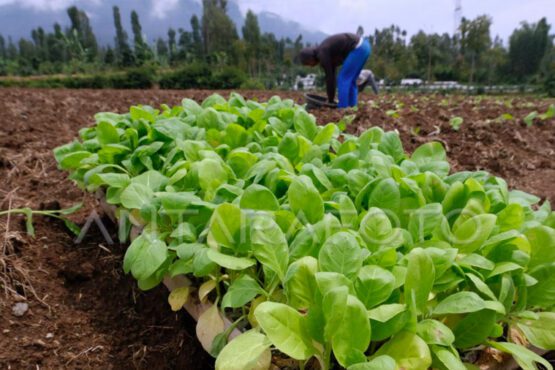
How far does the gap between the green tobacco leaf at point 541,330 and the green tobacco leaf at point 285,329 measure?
1.89 ft

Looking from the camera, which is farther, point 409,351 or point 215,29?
point 215,29

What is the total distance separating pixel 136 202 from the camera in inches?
57.1

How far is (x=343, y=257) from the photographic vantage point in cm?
97

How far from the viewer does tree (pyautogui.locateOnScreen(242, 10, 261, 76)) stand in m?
44.0

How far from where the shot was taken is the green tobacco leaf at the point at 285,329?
0.87 meters

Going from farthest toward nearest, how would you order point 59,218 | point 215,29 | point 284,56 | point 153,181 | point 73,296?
point 215,29, point 284,56, point 59,218, point 73,296, point 153,181

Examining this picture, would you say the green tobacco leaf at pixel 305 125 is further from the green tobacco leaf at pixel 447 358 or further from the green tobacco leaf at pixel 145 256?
the green tobacco leaf at pixel 447 358

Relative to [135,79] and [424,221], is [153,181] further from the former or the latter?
[135,79]

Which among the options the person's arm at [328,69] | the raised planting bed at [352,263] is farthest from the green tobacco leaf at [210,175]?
the person's arm at [328,69]

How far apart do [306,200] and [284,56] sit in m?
47.7

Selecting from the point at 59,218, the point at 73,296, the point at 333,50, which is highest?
the point at 333,50

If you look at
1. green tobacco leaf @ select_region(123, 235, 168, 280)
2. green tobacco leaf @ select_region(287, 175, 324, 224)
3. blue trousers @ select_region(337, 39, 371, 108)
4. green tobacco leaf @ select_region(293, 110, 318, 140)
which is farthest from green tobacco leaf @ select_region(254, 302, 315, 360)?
blue trousers @ select_region(337, 39, 371, 108)

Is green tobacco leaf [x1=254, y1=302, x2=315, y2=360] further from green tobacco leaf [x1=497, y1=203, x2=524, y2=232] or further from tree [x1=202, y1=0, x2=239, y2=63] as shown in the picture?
tree [x1=202, y1=0, x2=239, y2=63]

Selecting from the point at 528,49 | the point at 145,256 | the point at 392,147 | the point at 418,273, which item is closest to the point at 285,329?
the point at 418,273
